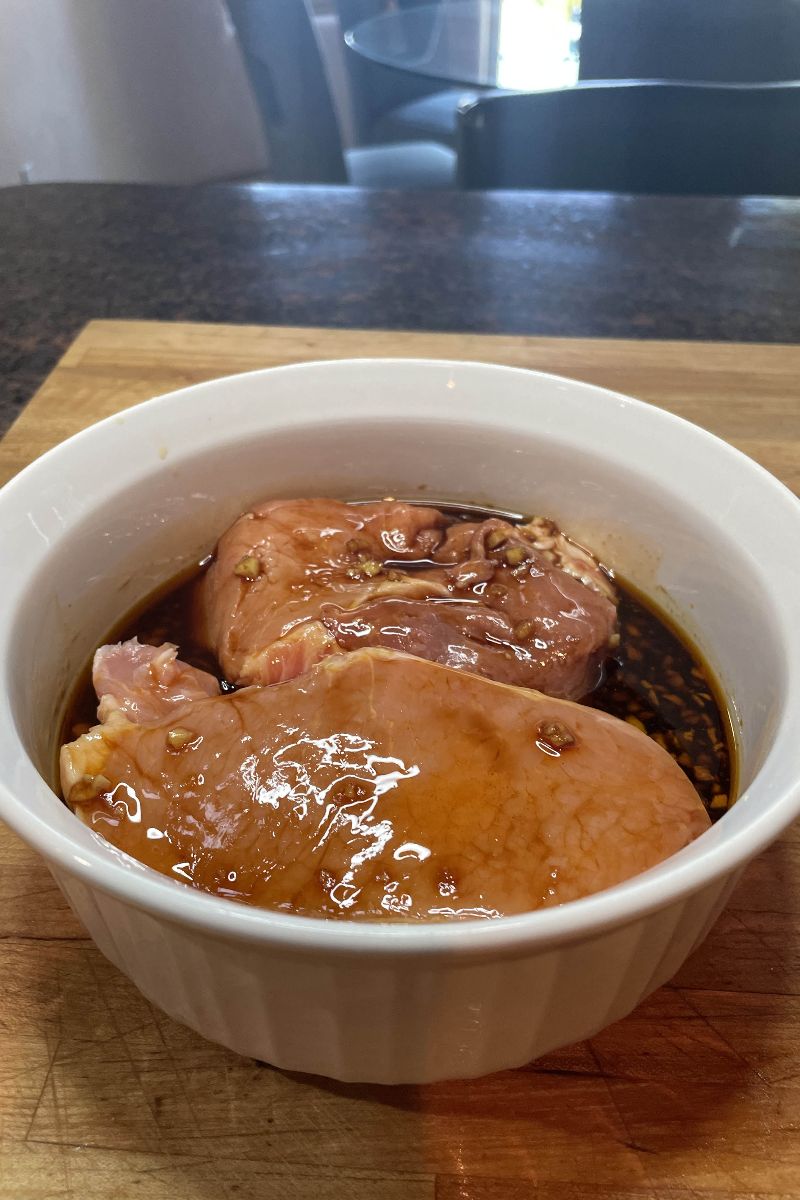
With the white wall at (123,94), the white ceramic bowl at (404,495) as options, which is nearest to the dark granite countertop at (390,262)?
the white ceramic bowl at (404,495)

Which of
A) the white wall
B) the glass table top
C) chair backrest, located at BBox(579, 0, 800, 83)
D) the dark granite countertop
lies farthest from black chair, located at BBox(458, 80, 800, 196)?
the white wall

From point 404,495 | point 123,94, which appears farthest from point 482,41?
point 404,495

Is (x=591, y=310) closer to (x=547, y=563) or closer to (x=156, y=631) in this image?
(x=547, y=563)

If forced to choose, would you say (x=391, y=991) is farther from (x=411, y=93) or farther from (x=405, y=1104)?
(x=411, y=93)

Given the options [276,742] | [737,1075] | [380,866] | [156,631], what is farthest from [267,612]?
[737,1075]

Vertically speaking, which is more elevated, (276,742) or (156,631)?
(276,742)

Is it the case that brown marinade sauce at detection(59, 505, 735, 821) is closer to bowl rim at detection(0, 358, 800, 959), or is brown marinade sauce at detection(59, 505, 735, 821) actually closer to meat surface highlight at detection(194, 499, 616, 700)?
meat surface highlight at detection(194, 499, 616, 700)

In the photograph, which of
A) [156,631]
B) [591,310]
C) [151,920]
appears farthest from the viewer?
[591,310]

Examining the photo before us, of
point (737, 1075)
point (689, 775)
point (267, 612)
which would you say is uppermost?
point (267, 612)
